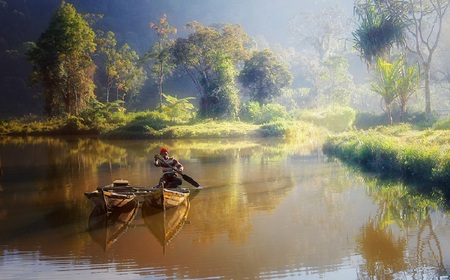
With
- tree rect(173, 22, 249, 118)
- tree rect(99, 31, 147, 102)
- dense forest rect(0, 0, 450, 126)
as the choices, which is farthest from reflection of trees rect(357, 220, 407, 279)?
tree rect(99, 31, 147, 102)

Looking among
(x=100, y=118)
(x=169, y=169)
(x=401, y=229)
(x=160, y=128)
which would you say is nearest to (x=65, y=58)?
(x=100, y=118)

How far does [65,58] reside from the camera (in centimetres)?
4722

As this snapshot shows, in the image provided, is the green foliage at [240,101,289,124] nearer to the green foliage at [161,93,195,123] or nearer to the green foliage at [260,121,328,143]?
the green foliage at [260,121,328,143]

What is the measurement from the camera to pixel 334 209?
41.8 feet

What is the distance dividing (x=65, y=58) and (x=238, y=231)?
4113cm

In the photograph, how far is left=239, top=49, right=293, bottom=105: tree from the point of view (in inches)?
1905

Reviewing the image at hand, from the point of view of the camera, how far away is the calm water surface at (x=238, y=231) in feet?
27.2

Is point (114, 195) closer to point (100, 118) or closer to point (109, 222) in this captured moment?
point (109, 222)

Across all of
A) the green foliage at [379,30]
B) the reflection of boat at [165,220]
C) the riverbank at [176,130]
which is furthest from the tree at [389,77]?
the reflection of boat at [165,220]

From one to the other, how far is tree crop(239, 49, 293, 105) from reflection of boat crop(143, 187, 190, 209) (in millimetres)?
36458

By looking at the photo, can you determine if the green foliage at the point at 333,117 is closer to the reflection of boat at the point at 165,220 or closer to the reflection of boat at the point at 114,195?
the reflection of boat at the point at 165,220

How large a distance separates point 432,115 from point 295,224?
1002 inches

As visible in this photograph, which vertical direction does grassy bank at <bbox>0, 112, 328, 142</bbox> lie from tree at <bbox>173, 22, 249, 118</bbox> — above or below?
below

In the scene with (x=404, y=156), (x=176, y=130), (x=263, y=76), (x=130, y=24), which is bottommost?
(x=404, y=156)
